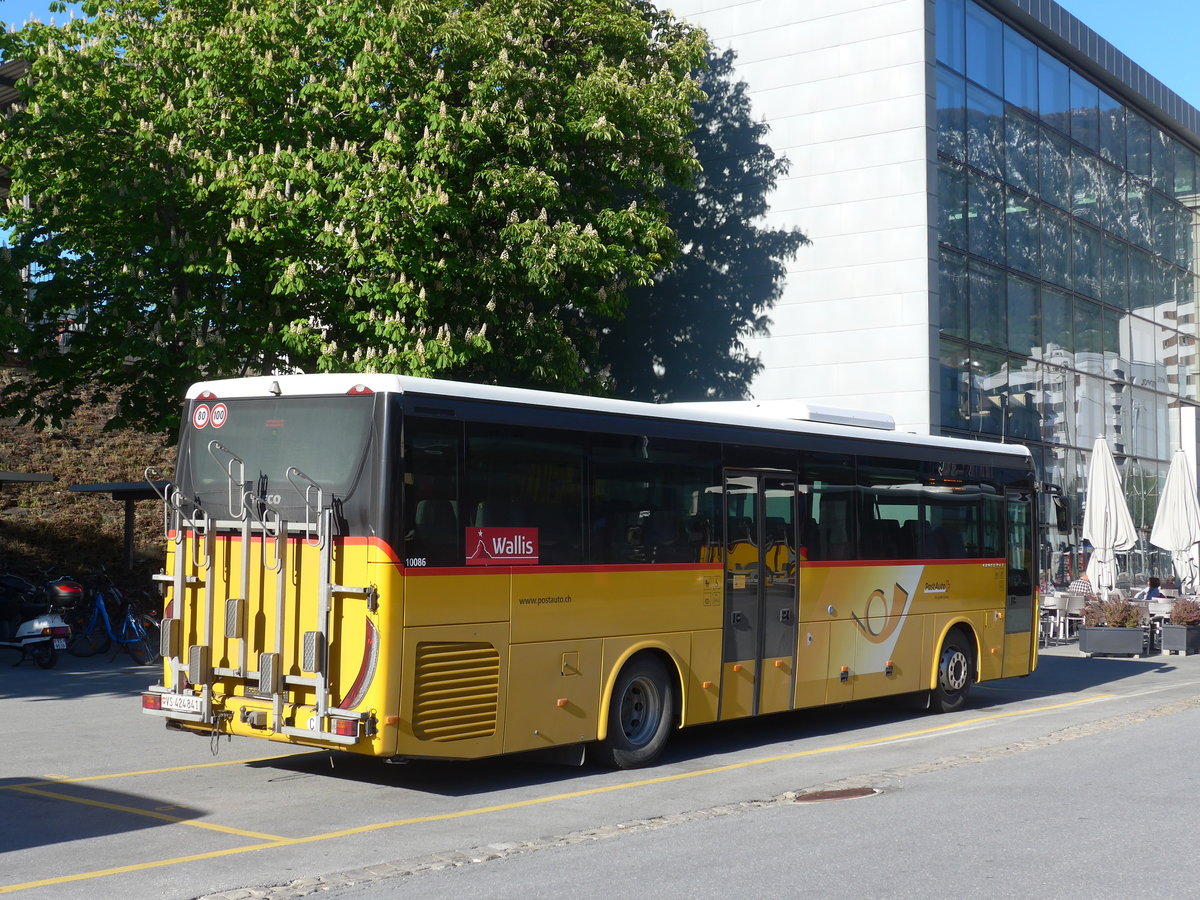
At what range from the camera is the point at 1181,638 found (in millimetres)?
23828

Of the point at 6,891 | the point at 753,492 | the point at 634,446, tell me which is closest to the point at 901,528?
the point at 753,492

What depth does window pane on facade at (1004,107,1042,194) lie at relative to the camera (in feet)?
105

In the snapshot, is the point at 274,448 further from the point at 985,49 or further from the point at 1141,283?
the point at 1141,283

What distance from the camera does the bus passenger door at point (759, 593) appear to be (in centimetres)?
1214

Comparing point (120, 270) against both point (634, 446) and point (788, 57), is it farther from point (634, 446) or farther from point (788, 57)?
point (788, 57)

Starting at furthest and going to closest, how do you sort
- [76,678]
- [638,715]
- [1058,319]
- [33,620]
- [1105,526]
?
1. [1058,319]
2. [1105,526]
3. [33,620]
4. [76,678]
5. [638,715]

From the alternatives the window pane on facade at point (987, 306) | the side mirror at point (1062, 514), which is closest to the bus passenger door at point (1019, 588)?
the side mirror at point (1062, 514)

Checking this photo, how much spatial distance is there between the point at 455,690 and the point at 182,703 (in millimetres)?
2057

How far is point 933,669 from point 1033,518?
2954mm

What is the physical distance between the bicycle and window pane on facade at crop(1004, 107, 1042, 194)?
72.3 ft

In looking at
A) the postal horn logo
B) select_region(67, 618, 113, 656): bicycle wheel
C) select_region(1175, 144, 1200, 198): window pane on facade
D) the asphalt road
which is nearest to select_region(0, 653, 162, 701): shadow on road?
select_region(67, 618, 113, 656): bicycle wheel

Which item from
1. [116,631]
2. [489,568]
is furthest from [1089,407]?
[489,568]

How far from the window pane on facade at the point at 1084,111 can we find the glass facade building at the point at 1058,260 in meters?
0.06

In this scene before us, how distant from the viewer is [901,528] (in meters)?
14.4
